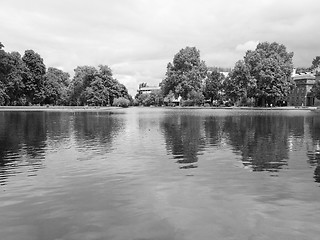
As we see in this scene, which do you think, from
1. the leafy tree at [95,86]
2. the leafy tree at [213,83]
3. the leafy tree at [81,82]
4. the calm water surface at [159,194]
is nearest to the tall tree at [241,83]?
the leafy tree at [213,83]

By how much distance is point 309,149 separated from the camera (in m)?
21.0

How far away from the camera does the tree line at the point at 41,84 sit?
9948 centimetres

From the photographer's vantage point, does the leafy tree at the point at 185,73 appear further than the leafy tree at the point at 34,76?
Yes

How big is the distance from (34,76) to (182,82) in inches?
2167

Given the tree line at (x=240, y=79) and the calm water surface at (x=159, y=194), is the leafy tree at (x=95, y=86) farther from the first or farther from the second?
the calm water surface at (x=159, y=194)

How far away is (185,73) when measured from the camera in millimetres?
132875

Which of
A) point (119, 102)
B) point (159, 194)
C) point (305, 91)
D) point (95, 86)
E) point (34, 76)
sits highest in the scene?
Answer: point (34, 76)

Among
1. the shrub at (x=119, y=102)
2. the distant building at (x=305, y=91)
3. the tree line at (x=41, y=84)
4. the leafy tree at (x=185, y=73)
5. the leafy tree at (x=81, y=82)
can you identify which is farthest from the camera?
the distant building at (x=305, y=91)

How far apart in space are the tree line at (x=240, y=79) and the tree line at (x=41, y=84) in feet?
83.7

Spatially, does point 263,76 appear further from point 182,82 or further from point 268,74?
point 182,82

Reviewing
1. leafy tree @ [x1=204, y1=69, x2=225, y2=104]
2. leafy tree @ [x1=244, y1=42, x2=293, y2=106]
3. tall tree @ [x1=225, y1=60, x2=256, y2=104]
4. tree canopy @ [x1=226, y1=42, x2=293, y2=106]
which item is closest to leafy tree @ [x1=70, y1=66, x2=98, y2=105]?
leafy tree @ [x1=204, y1=69, x2=225, y2=104]

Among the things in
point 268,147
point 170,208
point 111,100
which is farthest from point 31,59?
point 170,208

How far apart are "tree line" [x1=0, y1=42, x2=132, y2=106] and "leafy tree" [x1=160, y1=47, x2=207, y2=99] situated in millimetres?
21232

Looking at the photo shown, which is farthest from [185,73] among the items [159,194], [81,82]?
[159,194]
